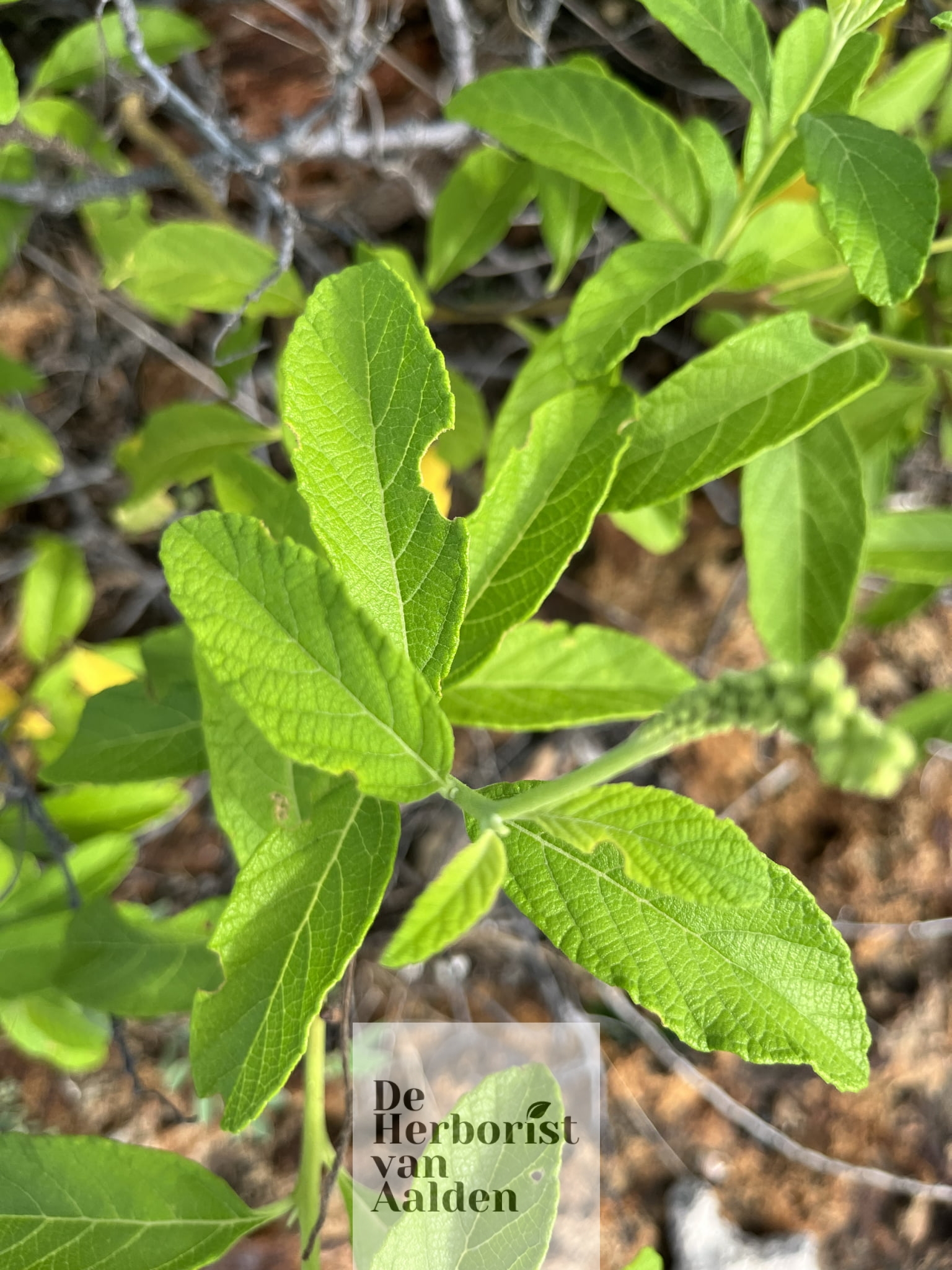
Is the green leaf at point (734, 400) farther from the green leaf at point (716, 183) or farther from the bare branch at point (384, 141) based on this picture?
the bare branch at point (384, 141)

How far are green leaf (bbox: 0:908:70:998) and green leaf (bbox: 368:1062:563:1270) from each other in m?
0.69

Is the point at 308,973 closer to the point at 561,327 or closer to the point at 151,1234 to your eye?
the point at 151,1234

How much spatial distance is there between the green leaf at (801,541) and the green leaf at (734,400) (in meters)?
0.21

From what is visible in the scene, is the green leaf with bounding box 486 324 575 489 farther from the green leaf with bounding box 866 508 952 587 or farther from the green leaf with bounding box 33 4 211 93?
the green leaf with bounding box 33 4 211 93

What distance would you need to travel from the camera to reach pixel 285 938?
30.6 inches

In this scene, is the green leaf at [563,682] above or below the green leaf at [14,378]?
below

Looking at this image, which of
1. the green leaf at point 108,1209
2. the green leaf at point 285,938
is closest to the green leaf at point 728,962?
the green leaf at point 285,938

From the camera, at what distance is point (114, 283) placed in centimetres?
150

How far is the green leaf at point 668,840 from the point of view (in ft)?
2.32

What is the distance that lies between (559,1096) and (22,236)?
5.84 feet

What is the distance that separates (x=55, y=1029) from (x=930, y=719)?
165 cm

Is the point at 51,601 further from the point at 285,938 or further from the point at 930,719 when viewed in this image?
the point at 930,719

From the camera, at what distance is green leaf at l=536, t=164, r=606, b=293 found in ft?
4.75

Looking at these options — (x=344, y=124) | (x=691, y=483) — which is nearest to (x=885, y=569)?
(x=691, y=483)
